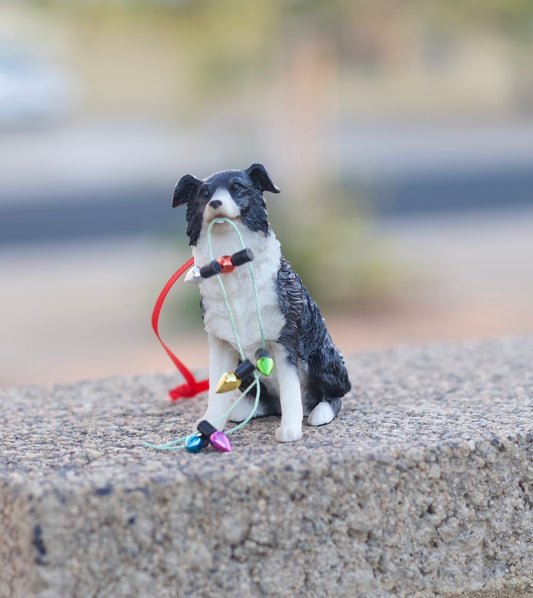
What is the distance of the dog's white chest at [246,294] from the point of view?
6.45 feet

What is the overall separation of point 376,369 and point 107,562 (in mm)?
1330

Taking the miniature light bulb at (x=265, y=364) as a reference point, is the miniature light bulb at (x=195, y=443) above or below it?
below

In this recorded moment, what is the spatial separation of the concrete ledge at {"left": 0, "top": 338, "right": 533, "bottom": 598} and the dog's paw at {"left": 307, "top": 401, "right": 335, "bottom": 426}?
3 centimetres

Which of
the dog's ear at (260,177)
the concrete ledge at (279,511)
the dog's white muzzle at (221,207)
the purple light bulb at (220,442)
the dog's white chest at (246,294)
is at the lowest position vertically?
the concrete ledge at (279,511)

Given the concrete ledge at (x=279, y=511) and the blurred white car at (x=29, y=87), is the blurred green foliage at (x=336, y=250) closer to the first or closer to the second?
the concrete ledge at (x=279, y=511)

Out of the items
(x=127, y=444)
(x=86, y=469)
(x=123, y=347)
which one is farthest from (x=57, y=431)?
(x=123, y=347)

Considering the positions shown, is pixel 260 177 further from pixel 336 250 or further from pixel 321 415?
pixel 336 250

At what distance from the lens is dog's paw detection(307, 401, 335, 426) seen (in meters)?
2.09

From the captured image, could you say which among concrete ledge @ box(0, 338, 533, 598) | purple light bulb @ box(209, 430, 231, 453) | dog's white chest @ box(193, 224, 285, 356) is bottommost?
concrete ledge @ box(0, 338, 533, 598)

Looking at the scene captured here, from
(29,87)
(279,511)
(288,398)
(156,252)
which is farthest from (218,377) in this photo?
(29,87)

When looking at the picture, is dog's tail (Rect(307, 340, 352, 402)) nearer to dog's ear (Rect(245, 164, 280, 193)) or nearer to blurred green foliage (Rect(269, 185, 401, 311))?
dog's ear (Rect(245, 164, 280, 193))

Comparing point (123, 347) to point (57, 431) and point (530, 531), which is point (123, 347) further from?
point (530, 531)

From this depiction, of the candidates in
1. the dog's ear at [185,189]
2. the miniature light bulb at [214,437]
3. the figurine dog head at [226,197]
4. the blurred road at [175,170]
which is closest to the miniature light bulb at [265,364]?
the miniature light bulb at [214,437]

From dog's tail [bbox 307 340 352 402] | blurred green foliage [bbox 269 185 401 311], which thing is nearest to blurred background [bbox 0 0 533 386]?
blurred green foliage [bbox 269 185 401 311]
